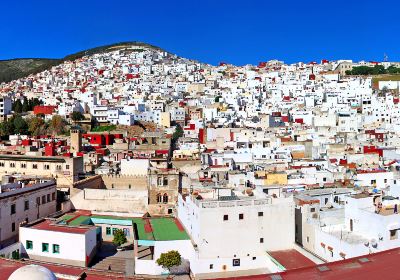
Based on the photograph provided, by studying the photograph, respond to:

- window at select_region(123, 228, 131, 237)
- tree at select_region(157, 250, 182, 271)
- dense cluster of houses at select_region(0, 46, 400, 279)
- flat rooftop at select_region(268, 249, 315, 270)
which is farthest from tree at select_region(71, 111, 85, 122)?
→ flat rooftop at select_region(268, 249, 315, 270)

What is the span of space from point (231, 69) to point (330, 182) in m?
80.8

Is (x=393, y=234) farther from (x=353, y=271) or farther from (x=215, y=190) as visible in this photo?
(x=215, y=190)

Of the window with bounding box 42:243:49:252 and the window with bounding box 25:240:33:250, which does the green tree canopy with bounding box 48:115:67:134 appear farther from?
the window with bounding box 42:243:49:252

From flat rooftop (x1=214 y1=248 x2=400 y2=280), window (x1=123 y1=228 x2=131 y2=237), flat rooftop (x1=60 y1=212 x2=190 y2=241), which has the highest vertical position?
flat rooftop (x1=214 y1=248 x2=400 y2=280)

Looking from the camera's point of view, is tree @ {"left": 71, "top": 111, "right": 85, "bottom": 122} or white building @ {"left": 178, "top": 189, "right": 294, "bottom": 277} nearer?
white building @ {"left": 178, "top": 189, "right": 294, "bottom": 277}

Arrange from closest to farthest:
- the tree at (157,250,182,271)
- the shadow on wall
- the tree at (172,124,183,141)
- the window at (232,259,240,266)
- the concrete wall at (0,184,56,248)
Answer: the window at (232,259,240,266) < the tree at (157,250,182,271) < the shadow on wall < the concrete wall at (0,184,56,248) < the tree at (172,124,183,141)

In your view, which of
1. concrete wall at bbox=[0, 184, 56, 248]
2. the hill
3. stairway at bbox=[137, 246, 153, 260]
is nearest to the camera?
stairway at bbox=[137, 246, 153, 260]

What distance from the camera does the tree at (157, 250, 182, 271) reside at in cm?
1514

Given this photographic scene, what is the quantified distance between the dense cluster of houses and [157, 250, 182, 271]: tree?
0.43 metres

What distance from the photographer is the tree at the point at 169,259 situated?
49.7 ft

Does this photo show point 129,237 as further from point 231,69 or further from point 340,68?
point 231,69

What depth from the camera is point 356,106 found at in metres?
57.3

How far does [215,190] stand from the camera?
17969 millimetres

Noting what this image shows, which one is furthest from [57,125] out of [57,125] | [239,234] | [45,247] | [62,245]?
[239,234]
